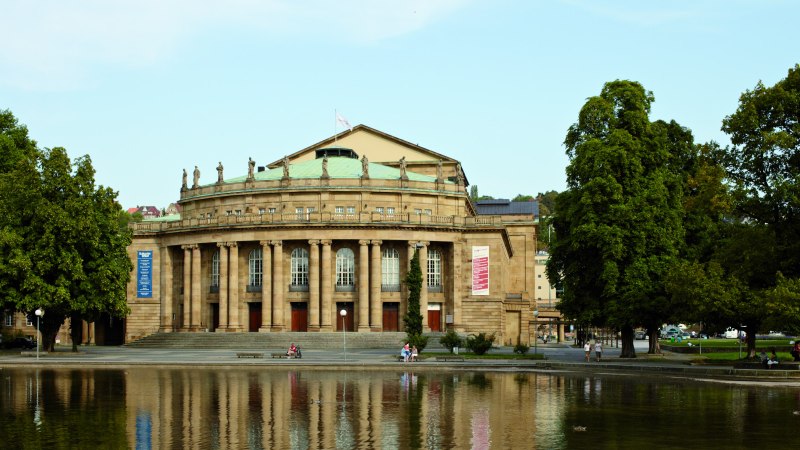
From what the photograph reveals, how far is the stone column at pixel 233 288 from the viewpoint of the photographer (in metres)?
98.4

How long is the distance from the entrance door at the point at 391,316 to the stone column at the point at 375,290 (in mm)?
Answer: 1781

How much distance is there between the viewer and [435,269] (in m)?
99.6

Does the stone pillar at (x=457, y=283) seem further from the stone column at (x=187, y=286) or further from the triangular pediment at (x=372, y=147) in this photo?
the stone column at (x=187, y=286)

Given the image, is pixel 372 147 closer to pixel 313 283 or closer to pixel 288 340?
pixel 313 283

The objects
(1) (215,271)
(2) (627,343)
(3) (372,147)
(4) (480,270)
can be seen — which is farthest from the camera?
(3) (372,147)

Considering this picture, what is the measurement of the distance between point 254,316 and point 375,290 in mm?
13248

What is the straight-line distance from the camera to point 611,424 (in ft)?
100

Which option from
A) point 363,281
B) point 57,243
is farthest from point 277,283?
point 57,243

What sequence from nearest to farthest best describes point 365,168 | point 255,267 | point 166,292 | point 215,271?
1. point 255,267
2. point 365,168
3. point 215,271
4. point 166,292

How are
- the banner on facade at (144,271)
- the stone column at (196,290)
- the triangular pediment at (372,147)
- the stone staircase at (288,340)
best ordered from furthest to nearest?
the triangular pediment at (372,147) → the banner on facade at (144,271) → the stone column at (196,290) → the stone staircase at (288,340)

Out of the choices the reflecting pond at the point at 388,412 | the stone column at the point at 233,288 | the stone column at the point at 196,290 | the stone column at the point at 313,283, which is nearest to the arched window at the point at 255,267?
the stone column at the point at 233,288

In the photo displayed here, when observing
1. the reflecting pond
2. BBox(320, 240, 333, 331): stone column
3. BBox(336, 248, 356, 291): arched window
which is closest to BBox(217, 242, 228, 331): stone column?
BBox(320, 240, 333, 331): stone column

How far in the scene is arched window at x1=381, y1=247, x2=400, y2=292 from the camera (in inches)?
3858

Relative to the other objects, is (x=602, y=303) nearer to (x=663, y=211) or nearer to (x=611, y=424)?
(x=663, y=211)
